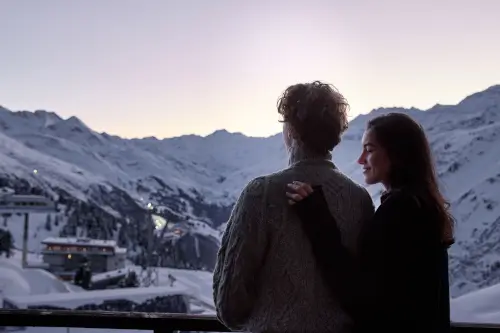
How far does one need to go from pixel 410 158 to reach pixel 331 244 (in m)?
0.29

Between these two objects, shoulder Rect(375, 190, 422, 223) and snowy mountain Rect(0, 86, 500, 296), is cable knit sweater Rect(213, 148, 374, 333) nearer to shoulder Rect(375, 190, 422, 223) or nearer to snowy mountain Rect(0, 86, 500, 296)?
shoulder Rect(375, 190, 422, 223)

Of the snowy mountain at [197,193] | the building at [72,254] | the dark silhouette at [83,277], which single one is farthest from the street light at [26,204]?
the dark silhouette at [83,277]

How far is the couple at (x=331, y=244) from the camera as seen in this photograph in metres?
1.35

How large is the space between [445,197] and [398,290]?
305 mm

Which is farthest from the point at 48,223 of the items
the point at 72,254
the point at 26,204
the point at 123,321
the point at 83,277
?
the point at 123,321

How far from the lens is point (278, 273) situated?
139 cm

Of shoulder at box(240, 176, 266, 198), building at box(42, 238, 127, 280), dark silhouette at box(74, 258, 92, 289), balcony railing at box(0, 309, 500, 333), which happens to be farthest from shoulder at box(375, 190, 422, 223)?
building at box(42, 238, 127, 280)

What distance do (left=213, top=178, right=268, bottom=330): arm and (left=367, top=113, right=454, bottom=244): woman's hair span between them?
1.06 ft

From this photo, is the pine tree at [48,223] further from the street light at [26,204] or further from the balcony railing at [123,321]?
the balcony railing at [123,321]

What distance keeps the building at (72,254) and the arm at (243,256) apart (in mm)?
47147

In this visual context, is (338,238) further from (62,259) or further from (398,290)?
(62,259)

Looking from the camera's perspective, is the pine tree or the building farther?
the pine tree

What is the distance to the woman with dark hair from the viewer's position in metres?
1.34

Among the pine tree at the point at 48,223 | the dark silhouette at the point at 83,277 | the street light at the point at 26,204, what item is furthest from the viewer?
the pine tree at the point at 48,223
